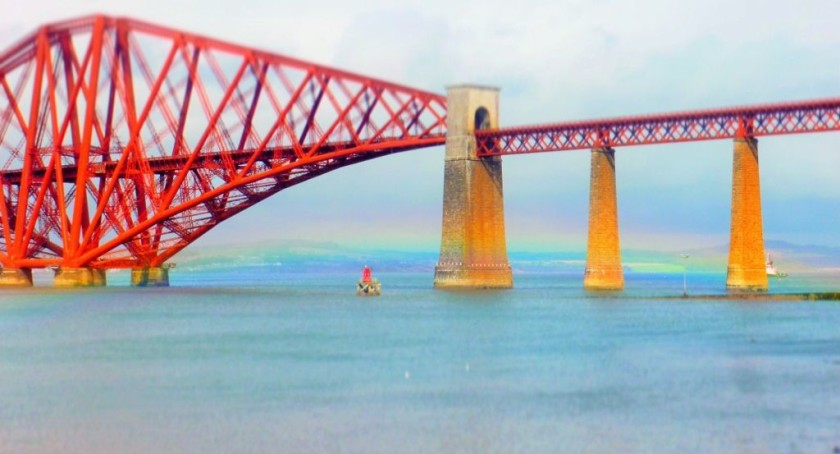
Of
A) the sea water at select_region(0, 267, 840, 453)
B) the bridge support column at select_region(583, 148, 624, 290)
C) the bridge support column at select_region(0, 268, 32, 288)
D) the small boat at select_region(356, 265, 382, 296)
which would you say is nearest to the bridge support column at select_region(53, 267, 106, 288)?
the bridge support column at select_region(0, 268, 32, 288)

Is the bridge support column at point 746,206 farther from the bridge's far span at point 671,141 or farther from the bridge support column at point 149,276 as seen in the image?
the bridge support column at point 149,276

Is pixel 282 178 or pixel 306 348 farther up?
pixel 282 178

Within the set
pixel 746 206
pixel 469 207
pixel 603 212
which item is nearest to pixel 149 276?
pixel 469 207

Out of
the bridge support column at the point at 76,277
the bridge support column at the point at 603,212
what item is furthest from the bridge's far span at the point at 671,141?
the bridge support column at the point at 76,277

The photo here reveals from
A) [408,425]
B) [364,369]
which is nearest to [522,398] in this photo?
[408,425]

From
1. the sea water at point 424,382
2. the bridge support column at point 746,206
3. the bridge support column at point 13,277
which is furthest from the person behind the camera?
the bridge support column at point 13,277

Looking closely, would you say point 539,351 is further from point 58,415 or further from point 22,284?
point 22,284
